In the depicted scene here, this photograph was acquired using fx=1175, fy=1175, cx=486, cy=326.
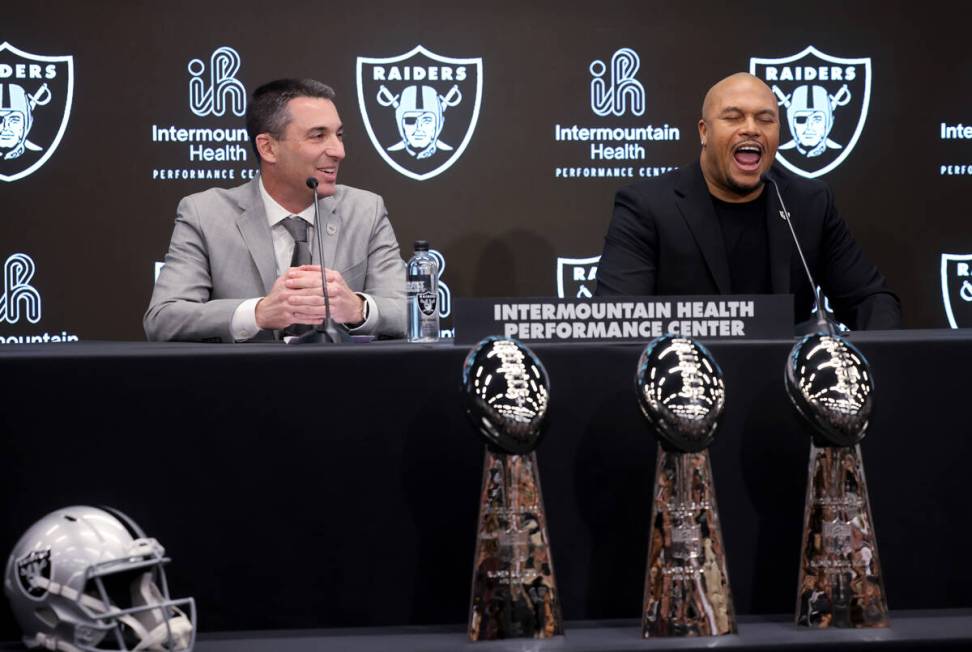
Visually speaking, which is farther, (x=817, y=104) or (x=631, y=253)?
(x=817, y=104)

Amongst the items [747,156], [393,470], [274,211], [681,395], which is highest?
[747,156]

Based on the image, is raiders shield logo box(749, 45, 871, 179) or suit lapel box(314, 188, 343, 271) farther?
raiders shield logo box(749, 45, 871, 179)

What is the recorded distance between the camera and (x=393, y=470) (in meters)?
1.81

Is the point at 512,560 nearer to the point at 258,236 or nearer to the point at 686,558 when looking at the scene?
the point at 686,558

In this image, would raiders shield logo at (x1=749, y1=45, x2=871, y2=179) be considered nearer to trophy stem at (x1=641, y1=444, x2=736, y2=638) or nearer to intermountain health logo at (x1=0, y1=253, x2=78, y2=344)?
intermountain health logo at (x1=0, y1=253, x2=78, y2=344)

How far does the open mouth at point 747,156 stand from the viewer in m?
3.25

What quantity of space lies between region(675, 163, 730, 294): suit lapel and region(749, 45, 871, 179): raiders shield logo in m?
0.98

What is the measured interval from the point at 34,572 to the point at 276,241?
182cm

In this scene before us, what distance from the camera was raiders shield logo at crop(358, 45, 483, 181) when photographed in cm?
Result: 409

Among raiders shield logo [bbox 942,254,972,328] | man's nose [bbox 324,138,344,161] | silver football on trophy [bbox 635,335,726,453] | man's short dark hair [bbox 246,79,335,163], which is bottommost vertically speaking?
silver football on trophy [bbox 635,335,726,453]

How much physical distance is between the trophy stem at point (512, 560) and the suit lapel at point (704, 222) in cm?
164

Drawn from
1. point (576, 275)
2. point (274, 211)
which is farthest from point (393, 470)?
point (576, 275)

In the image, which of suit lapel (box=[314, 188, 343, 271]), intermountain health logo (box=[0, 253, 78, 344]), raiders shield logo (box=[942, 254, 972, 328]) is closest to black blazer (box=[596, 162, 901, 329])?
suit lapel (box=[314, 188, 343, 271])

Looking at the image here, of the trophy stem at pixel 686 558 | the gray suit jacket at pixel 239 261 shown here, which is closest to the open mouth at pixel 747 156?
the gray suit jacket at pixel 239 261
